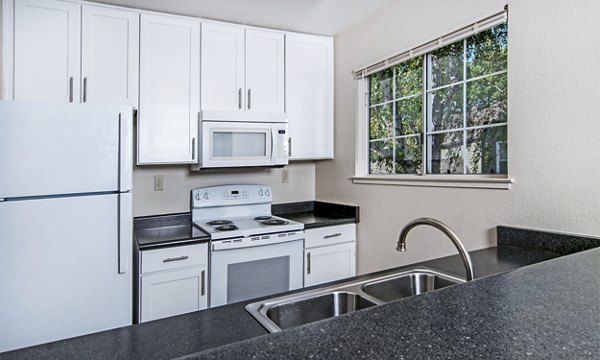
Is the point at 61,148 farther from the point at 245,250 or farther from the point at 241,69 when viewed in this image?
the point at 241,69

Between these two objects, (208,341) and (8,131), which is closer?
(208,341)

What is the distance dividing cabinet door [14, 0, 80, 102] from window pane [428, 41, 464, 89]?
223 cm

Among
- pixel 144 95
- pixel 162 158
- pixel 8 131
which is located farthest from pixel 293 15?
pixel 8 131

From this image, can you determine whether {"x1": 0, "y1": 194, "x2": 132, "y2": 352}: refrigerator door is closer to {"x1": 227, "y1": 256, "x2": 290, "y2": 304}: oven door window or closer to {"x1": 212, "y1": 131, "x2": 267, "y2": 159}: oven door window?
{"x1": 227, "y1": 256, "x2": 290, "y2": 304}: oven door window

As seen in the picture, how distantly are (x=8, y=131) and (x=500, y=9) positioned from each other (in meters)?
2.42

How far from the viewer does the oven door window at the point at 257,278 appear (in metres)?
2.38

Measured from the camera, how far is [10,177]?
171 cm

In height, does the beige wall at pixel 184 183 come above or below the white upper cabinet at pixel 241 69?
below

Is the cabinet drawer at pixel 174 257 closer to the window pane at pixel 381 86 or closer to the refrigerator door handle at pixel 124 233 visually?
the refrigerator door handle at pixel 124 233

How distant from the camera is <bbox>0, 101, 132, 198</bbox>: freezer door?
1.72 metres

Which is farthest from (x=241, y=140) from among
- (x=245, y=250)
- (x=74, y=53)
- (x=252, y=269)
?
(x=74, y=53)

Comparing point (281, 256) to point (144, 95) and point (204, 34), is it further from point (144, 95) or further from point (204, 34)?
point (204, 34)

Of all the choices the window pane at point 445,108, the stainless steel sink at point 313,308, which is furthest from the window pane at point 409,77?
the stainless steel sink at point 313,308

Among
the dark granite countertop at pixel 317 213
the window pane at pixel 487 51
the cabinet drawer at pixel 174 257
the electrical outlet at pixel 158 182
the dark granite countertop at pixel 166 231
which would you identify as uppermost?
the window pane at pixel 487 51
